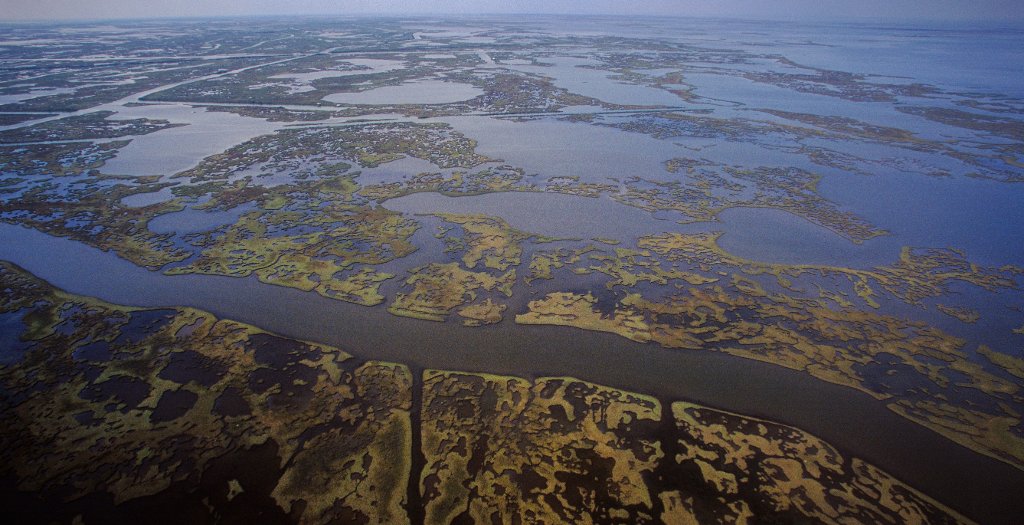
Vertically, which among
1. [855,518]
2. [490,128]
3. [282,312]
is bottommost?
[855,518]

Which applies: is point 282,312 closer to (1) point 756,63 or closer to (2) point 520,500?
(2) point 520,500

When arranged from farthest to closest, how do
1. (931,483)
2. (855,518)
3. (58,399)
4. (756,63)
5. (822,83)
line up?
(756,63) < (822,83) < (58,399) < (931,483) < (855,518)

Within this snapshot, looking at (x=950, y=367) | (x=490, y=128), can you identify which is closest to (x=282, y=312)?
(x=950, y=367)

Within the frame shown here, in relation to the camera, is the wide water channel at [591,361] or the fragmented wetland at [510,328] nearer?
the fragmented wetland at [510,328]

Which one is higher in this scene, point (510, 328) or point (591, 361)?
point (510, 328)

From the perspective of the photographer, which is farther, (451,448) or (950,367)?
(950,367)

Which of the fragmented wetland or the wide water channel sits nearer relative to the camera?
the fragmented wetland

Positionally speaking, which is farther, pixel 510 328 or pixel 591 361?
pixel 510 328

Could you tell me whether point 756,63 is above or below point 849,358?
above
